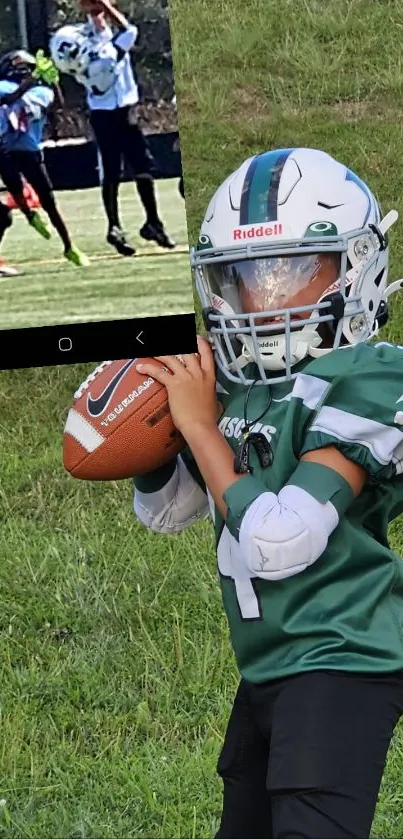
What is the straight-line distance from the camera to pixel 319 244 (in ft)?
6.40

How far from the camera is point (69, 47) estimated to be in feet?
4.99

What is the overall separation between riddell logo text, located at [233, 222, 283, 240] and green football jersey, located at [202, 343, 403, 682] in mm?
227

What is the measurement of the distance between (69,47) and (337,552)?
864mm

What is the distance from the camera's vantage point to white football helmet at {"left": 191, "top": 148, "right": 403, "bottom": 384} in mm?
1958

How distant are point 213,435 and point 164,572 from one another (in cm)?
159

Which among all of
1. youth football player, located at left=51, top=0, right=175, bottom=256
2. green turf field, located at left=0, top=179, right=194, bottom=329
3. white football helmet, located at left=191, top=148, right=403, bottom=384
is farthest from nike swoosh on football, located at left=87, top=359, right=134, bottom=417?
youth football player, located at left=51, top=0, right=175, bottom=256

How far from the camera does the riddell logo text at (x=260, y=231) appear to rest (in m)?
1.96

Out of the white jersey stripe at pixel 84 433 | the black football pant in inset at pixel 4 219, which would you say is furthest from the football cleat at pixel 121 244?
the white jersey stripe at pixel 84 433

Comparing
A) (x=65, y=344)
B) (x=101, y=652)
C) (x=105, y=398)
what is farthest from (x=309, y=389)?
(x=101, y=652)

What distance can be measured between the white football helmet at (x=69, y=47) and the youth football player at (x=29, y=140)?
0.04m

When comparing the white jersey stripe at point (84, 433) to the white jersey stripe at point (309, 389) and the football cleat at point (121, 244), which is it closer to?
the white jersey stripe at point (309, 389)

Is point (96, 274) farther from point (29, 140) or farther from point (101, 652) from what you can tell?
point (101, 652)

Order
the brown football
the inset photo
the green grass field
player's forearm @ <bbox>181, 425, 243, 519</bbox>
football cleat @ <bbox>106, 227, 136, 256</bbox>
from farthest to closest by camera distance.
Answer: the green grass field, the brown football, player's forearm @ <bbox>181, 425, 243, 519</bbox>, football cleat @ <bbox>106, 227, 136, 256</bbox>, the inset photo

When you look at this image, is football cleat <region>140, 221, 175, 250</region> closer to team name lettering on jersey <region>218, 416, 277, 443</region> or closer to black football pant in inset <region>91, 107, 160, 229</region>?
black football pant in inset <region>91, 107, 160, 229</region>
